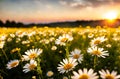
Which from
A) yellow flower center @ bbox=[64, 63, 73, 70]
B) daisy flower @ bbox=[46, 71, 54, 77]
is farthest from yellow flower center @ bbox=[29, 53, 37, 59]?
daisy flower @ bbox=[46, 71, 54, 77]

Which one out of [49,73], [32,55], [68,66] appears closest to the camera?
[68,66]

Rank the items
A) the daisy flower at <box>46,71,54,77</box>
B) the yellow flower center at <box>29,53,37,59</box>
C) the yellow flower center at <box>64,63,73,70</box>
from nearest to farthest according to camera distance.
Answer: the yellow flower center at <box>64,63,73,70</box>, the yellow flower center at <box>29,53,37,59</box>, the daisy flower at <box>46,71,54,77</box>

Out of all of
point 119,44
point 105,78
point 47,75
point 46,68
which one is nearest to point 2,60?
point 46,68

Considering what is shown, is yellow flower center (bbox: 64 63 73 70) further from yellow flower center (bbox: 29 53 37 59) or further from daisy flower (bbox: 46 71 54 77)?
daisy flower (bbox: 46 71 54 77)

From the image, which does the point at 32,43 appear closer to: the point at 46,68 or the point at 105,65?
the point at 46,68

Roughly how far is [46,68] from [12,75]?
616mm

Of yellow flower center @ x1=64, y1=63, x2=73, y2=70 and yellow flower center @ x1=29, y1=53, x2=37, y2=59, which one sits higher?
yellow flower center @ x1=64, y1=63, x2=73, y2=70

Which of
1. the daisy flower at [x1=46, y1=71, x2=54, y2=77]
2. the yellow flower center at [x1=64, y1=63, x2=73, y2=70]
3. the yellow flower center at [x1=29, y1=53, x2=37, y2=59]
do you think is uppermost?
the yellow flower center at [x1=64, y1=63, x2=73, y2=70]

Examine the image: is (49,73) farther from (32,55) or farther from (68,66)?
(68,66)

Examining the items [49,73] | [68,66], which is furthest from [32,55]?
[49,73]

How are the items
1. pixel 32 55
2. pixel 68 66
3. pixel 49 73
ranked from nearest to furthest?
1. pixel 68 66
2. pixel 32 55
3. pixel 49 73

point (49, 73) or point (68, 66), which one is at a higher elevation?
point (68, 66)

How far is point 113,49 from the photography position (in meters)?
6.21

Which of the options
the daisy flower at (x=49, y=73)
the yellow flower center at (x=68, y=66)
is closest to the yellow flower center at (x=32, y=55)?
the yellow flower center at (x=68, y=66)
